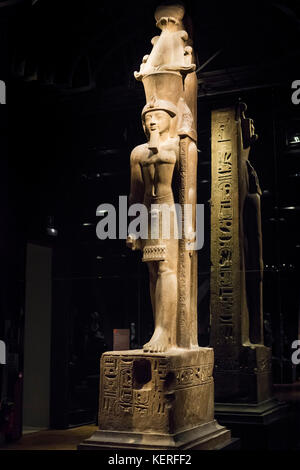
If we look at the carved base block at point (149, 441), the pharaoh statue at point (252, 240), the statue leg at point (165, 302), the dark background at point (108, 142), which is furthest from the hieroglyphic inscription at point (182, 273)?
the pharaoh statue at point (252, 240)

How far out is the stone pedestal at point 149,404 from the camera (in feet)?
16.3

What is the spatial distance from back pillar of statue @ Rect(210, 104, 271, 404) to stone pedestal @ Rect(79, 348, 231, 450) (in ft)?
6.65

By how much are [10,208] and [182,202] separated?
7.98ft

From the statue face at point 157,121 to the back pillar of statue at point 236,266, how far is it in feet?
7.92

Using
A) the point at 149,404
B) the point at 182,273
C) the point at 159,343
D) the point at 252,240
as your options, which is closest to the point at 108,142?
the point at 252,240

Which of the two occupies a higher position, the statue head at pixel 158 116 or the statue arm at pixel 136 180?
the statue head at pixel 158 116

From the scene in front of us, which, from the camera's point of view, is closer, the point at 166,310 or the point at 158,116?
the point at 166,310

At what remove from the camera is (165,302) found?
545 cm

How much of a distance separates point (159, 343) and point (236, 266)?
108 inches

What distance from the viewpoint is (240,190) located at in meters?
7.90

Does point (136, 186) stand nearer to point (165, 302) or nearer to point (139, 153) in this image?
point (139, 153)

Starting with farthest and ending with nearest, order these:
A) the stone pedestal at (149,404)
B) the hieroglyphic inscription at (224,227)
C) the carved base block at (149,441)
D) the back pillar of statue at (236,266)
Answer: the hieroglyphic inscription at (224,227) < the back pillar of statue at (236,266) < the stone pedestal at (149,404) < the carved base block at (149,441)

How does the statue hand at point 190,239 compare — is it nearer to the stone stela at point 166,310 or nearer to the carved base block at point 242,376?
the stone stela at point 166,310

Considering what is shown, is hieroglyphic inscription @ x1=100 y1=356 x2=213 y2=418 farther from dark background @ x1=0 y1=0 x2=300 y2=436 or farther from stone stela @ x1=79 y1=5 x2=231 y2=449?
dark background @ x1=0 y1=0 x2=300 y2=436
